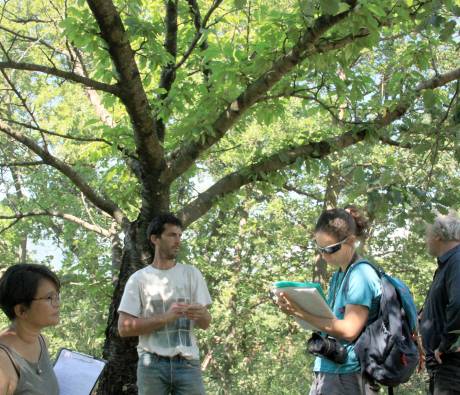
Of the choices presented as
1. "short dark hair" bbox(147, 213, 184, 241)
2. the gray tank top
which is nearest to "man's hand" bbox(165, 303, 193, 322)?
"short dark hair" bbox(147, 213, 184, 241)

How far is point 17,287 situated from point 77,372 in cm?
54

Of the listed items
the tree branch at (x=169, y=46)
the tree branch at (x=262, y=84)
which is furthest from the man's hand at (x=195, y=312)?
the tree branch at (x=169, y=46)

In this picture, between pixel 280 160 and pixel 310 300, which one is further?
pixel 280 160

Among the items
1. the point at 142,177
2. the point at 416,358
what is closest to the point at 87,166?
the point at 142,177

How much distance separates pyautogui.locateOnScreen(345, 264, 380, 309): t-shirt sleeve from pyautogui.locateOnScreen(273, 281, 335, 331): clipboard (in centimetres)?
15

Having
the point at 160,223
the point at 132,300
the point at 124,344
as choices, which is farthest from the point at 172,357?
the point at 124,344

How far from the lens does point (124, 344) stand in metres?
5.36

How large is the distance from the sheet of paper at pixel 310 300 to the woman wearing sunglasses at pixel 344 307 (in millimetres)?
31

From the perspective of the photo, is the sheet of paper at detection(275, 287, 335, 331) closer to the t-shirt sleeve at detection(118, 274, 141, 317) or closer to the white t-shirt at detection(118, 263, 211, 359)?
the white t-shirt at detection(118, 263, 211, 359)

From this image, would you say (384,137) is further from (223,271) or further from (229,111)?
(223,271)

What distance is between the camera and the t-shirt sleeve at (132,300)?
378 cm

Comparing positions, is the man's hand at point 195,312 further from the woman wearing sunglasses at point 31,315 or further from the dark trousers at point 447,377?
the dark trousers at point 447,377

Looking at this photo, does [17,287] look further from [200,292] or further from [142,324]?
[200,292]

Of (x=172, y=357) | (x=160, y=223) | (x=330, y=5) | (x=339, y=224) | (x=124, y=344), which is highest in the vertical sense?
(x=330, y=5)
